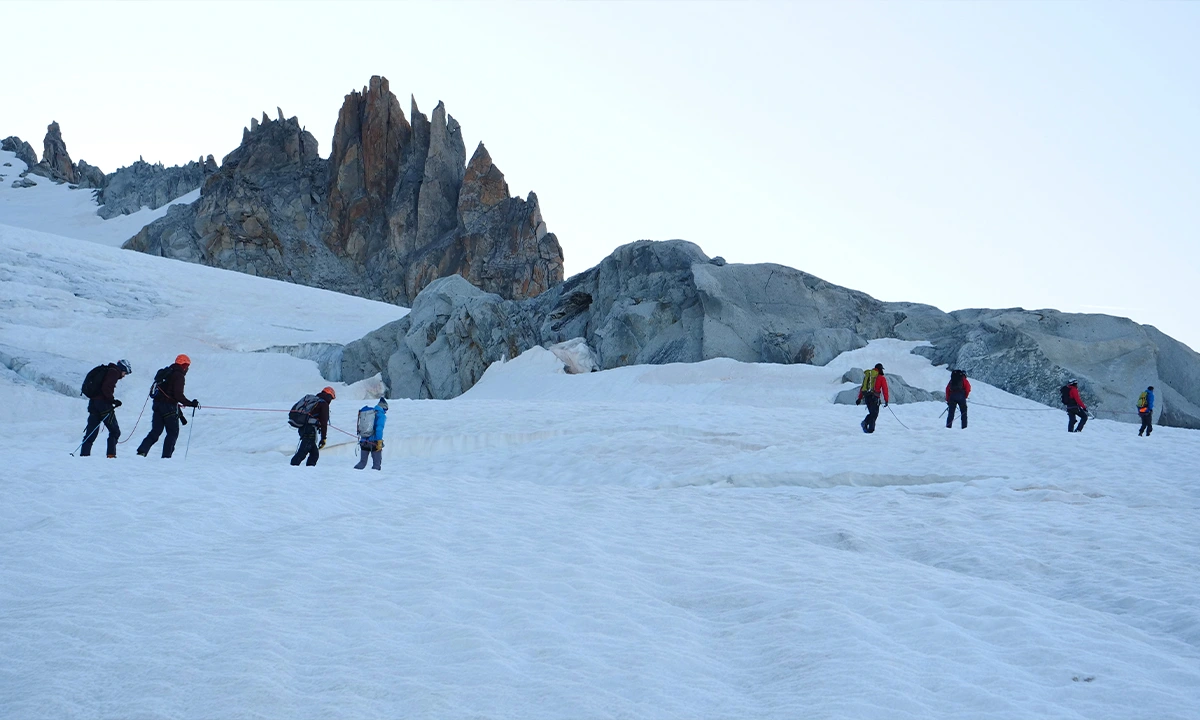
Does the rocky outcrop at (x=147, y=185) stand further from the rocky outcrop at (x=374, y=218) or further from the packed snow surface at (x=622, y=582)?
the packed snow surface at (x=622, y=582)

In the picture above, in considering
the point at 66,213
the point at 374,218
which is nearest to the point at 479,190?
the point at 374,218

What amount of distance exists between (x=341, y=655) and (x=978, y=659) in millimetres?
4051

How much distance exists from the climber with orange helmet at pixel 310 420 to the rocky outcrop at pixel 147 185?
99590 mm

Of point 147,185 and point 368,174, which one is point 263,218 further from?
point 147,185

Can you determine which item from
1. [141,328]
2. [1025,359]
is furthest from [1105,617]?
[141,328]

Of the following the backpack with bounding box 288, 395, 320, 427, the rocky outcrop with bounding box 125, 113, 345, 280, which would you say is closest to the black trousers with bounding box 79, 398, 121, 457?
the backpack with bounding box 288, 395, 320, 427

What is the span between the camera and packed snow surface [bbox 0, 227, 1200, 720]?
491cm

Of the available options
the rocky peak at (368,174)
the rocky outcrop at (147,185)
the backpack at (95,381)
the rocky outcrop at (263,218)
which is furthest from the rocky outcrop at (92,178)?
the backpack at (95,381)

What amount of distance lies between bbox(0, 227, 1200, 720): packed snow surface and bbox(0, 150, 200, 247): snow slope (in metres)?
93.4

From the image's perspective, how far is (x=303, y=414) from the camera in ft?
46.3

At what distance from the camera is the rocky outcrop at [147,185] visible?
105 metres

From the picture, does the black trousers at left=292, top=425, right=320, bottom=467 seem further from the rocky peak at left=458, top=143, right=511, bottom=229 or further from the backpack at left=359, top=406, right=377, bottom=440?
the rocky peak at left=458, top=143, right=511, bottom=229

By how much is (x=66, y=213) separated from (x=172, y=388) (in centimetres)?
11109

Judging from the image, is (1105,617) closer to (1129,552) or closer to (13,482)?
(1129,552)
